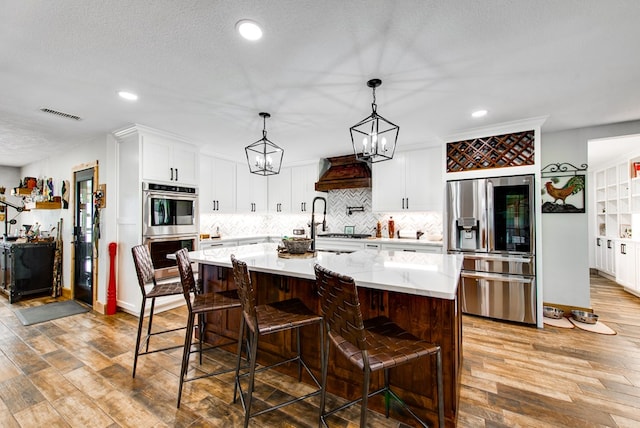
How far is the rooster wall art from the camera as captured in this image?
3693 mm

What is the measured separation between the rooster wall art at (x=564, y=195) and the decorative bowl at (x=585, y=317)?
129cm

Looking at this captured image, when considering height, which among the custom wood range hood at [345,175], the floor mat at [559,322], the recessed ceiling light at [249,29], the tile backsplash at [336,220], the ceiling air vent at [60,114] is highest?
the recessed ceiling light at [249,29]

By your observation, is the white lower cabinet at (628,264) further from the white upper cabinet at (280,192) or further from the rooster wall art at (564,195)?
the white upper cabinet at (280,192)

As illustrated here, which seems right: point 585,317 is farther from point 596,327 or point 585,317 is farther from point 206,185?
point 206,185

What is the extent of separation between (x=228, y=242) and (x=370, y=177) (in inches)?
109

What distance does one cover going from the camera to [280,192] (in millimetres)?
6117

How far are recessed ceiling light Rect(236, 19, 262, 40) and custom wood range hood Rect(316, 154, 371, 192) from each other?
3318mm

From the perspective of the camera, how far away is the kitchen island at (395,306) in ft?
5.48

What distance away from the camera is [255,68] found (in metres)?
2.23

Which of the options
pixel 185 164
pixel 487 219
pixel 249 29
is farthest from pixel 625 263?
pixel 185 164

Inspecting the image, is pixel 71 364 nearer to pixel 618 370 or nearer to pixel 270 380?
pixel 270 380

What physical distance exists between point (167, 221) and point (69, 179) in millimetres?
2233

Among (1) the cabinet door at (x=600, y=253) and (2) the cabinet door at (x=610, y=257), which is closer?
(2) the cabinet door at (x=610, y=257)

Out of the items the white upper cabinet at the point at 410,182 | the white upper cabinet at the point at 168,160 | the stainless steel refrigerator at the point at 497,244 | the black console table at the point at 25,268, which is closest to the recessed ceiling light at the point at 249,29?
the white upper cabinet at the point at 168,160
